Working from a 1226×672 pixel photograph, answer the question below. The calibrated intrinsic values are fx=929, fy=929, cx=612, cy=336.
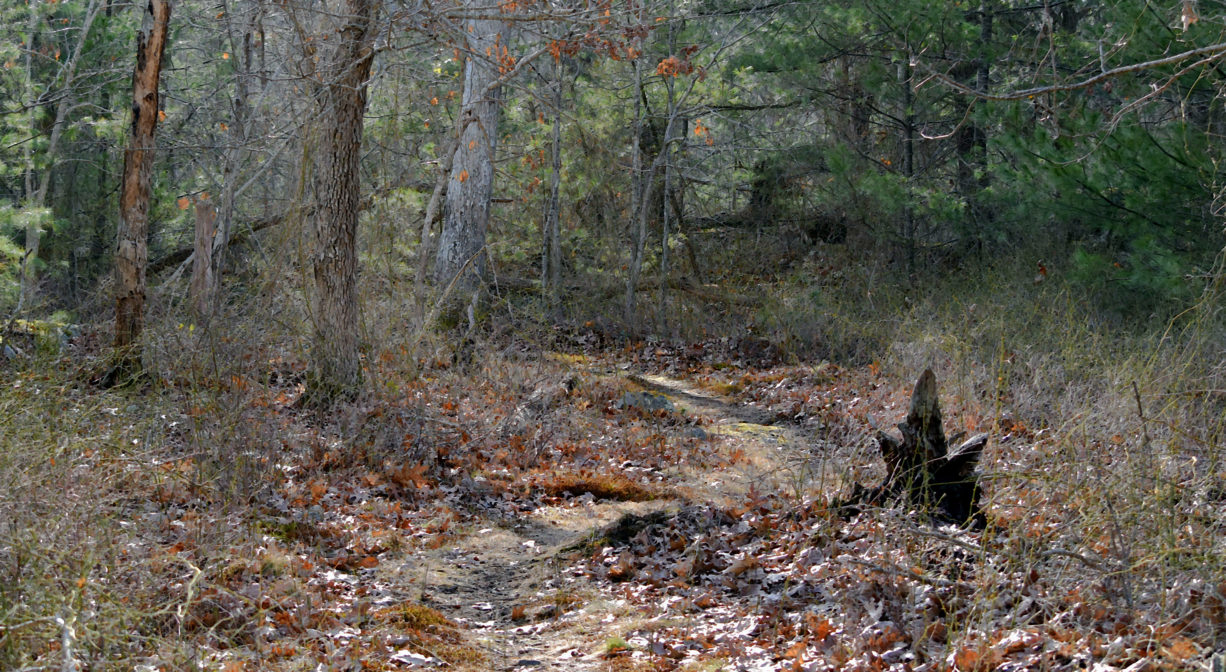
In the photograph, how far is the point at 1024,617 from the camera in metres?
4.21

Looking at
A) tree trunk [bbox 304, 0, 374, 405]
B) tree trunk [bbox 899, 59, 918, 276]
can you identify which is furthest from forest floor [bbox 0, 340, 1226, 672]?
tree trunk [bbox 899, 59, 918, 276]

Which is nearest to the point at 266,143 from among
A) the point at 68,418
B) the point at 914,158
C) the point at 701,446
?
the point at 68,418

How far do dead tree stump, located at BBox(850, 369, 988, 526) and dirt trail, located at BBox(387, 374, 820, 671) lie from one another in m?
0.56

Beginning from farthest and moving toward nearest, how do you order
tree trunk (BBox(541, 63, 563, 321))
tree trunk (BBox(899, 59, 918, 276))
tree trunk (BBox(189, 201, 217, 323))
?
tree trunk (BBox(541, 63, 563, 321)) → tree trunk (BBox(899, 59, 918, 276)) → tree trunk (BBox(189, 201, 217, 323))

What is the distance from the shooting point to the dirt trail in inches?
193

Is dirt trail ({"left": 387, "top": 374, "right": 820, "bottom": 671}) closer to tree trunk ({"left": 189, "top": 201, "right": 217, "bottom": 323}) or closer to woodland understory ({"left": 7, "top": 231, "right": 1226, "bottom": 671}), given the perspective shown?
woodland understory ({"left": 7, "top": 231, "right": 1226, "bottom": 671})

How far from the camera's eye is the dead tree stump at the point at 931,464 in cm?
559

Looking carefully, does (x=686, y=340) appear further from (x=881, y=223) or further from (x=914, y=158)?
(x=914, y=158)

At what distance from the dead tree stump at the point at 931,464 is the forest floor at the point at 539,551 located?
184 mm

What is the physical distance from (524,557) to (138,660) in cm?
294

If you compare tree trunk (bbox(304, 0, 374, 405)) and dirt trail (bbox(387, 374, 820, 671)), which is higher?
tree trunk (bbox(304, 0, 374, 405))

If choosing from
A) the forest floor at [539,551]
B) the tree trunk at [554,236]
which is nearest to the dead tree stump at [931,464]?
the forest floor at [539,551]

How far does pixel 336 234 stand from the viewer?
8781mm

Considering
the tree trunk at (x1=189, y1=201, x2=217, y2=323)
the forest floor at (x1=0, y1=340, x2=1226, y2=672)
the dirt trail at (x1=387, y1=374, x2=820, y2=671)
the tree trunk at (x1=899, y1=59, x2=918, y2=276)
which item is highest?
the tree trunk at (x1=899, y1=59, x2=918, y2=276)
